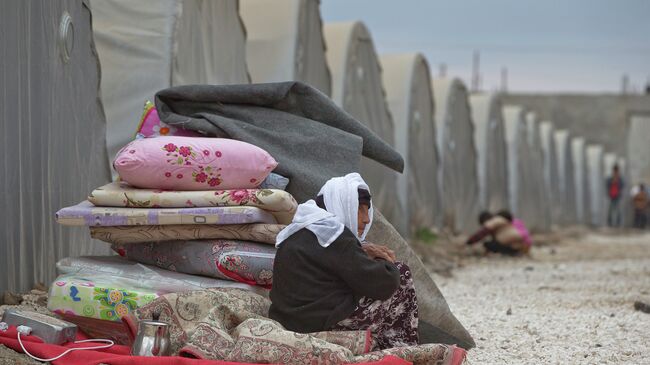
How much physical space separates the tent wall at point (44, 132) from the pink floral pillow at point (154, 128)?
585 mm

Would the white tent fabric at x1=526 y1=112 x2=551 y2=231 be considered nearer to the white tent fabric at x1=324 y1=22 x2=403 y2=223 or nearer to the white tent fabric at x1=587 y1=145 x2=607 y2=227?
the white tent fabric at x1=587 y1=145 x2=607 y2=227

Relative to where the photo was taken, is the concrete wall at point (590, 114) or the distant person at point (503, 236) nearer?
the distant person at point (503, 236)

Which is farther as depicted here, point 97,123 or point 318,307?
point 97,123

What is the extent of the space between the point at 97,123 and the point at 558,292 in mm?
3681

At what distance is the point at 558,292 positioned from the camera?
25.7ft

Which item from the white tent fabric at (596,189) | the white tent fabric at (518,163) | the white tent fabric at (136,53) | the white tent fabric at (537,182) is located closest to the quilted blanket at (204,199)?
the white tent fabric at (136,53)

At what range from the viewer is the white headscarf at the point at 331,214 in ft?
13.2

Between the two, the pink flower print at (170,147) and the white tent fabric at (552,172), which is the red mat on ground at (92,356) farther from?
the white tent fabric at (552,172)

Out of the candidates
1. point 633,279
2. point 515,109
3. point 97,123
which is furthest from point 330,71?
point 515,109

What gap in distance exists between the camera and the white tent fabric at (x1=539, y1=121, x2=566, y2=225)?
2341 centimetres

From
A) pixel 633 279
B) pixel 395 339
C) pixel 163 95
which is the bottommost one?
pixel 633 279

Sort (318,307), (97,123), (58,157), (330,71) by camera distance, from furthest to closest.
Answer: (330,71), (97,123), (58,157), (318,307)

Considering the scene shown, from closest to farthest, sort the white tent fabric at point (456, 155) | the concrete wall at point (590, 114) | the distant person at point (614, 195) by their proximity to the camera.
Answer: the white tent fabric at point (456, 155) < the distant person at point (614, 195) < the concrete wall at point (590, 114)

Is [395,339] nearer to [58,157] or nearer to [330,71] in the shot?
[58,157]
